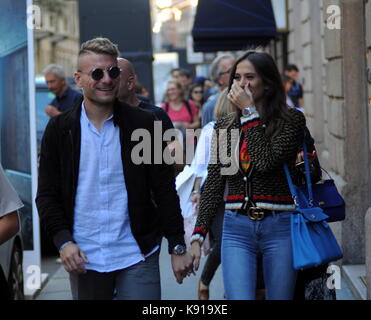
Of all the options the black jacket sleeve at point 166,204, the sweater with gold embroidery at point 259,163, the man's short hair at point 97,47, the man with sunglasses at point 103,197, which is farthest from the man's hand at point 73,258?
the man's short hair at point 97,47

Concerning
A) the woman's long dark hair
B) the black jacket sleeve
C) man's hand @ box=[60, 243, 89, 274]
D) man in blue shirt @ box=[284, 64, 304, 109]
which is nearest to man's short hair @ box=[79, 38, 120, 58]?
the black jacket sleeve

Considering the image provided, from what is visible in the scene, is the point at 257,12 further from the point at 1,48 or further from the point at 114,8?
the point at 1,48

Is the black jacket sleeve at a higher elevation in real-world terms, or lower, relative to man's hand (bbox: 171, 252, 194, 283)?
higher

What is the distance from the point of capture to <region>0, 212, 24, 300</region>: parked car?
23.4 feet

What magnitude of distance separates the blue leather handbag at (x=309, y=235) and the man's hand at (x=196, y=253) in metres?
0.51

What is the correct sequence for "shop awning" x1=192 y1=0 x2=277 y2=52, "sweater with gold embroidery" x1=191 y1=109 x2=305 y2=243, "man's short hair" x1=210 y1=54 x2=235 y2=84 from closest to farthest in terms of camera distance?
1. "sweater with gold embroidery" x1=191 y1=109 x2=305 y2=243
2. "man's short hair" x1=210 y1=54 x2=235 y2=84
3. "shop awning" x1=192 y1=0 x2=277 y2=52

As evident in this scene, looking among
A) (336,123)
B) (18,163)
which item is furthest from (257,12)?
(18,163)

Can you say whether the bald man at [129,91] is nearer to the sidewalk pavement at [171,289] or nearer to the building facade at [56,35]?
the sidewalk pavement at [171,289]

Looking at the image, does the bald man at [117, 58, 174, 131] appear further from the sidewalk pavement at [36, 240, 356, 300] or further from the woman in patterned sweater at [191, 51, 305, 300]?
the sidewalk pavement at [36, 240, 356, 300]

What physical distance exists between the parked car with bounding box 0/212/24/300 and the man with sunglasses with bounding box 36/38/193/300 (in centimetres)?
239

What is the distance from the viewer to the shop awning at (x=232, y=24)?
14242 mm

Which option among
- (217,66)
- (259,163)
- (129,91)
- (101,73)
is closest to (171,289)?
(217,66)
